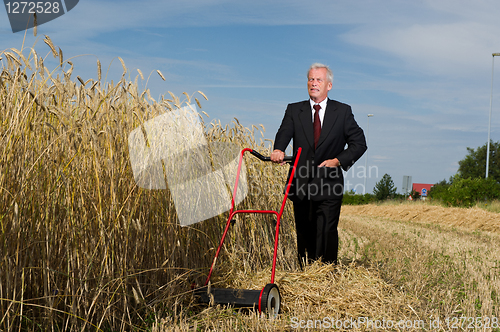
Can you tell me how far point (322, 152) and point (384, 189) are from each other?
30023 mm

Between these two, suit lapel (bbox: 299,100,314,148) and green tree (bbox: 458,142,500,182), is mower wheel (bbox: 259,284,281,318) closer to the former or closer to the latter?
suit lapel (bbox: 299,100,314,148)

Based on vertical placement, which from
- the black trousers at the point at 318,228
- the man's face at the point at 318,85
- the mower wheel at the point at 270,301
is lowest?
the mower wheel at the point at 270,301

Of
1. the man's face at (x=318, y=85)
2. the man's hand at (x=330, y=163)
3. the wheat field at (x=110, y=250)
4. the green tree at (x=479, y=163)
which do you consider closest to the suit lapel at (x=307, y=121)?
the man's face at (x=318, y=85)

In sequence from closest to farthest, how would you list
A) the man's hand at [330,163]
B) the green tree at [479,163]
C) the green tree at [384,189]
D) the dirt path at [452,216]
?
the man's hand at [330,163] → the dirt path at [452,216] → the green tree at [384,189] → the green tree at [479,163]

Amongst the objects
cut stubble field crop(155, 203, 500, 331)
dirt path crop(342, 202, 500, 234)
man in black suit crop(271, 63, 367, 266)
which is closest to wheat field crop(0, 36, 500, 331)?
cut stubble field crop(155, 203, 500, 331)

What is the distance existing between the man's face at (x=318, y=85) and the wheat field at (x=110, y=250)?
114 cm

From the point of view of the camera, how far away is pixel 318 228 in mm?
4180

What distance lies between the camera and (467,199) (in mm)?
18656

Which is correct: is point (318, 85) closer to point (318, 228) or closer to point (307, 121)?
point (307, 121)

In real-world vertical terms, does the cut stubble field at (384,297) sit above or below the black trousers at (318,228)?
below

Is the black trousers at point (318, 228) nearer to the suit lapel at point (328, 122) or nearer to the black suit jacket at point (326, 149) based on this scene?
the black suit jacket at point (326, 149)

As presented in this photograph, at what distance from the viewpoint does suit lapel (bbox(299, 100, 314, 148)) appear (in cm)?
415

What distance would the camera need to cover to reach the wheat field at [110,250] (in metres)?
2.38

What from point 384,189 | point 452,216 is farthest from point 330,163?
point 384,189
